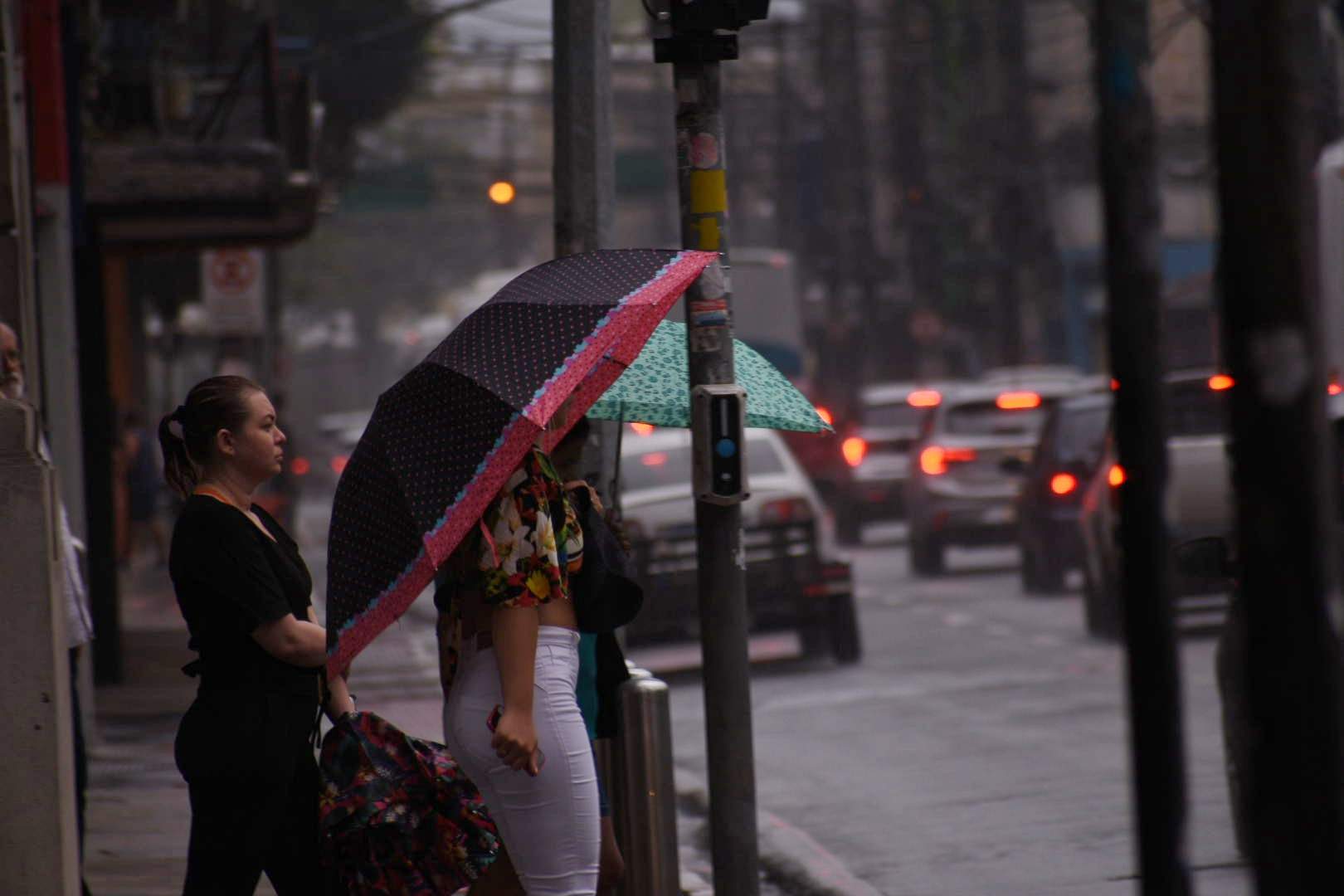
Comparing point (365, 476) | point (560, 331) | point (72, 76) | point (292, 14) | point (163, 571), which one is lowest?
point (163, 571)

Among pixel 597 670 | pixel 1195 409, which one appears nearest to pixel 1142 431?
pixel 597 670

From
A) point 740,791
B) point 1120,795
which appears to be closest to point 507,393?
point 740,791

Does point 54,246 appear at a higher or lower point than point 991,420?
higher

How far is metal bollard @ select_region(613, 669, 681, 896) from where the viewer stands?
6305mm

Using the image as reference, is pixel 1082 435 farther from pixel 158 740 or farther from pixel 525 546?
pixel 525 546

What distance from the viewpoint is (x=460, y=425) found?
194 inches

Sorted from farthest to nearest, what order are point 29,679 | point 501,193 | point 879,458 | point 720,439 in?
point 879,458 < point 501,193 < point 720,439 < point 29,679

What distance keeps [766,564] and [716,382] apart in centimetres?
910

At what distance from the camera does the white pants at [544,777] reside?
190 inches

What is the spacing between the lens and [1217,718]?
11367mm

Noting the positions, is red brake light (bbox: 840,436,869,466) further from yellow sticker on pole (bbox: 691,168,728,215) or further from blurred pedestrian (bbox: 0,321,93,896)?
yellow sticker on pole (bbox: 691,168,728,215)

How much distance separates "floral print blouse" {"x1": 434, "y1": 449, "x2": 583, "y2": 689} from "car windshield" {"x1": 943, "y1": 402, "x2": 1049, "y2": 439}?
17.0 m

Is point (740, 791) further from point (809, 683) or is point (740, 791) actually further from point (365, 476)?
point (809, 683)

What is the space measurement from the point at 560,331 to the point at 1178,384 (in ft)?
38.8
